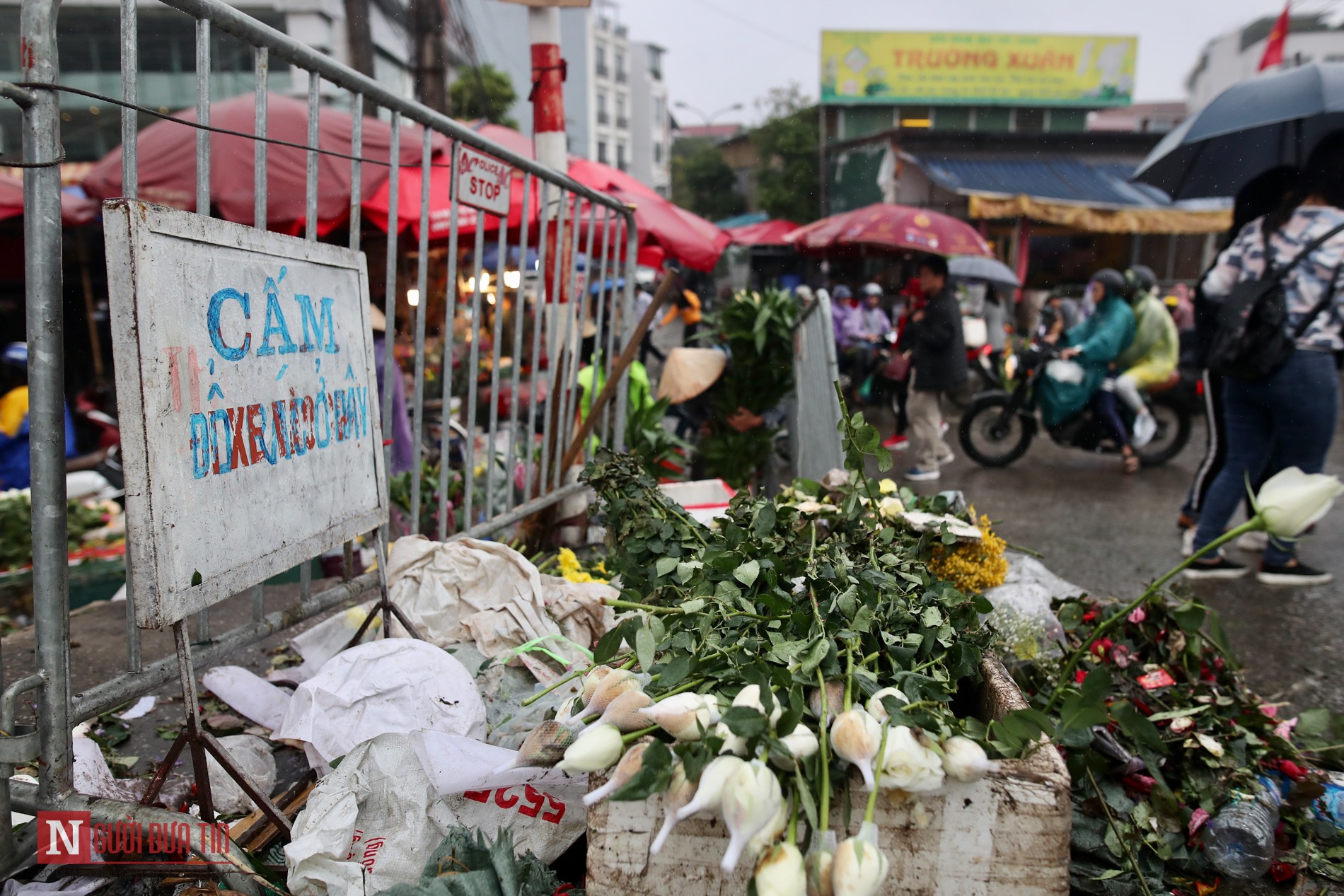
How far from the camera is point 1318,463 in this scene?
382 centimetres

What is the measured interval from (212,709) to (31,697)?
1.88ft

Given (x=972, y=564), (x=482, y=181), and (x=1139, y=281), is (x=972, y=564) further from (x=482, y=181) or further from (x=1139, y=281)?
(x=1139, y=281)

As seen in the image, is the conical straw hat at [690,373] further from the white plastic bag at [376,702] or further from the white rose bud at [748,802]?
the white rose bud at [748,802]

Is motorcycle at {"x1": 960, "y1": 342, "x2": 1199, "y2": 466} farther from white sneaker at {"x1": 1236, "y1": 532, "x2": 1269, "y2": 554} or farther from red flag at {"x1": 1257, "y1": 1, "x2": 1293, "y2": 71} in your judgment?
white sneaker at {"x1": 1236, "y1": 532, "x2": 1269, "y2": 554}

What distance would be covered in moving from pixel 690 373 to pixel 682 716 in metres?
4.06

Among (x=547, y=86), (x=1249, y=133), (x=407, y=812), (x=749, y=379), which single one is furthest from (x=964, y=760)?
(x=1249, y=133)

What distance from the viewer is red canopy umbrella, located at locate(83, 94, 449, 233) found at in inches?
182

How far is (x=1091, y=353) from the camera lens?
7.29 metres

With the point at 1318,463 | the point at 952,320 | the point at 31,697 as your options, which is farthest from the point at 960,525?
the point at 952,320

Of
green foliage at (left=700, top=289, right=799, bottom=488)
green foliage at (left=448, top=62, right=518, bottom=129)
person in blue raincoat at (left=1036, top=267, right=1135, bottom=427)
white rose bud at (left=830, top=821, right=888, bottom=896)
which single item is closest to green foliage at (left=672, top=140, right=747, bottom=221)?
green foliage at (left=448, top=62, right=518, bottom=129)

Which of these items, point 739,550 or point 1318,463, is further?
point 1318,463

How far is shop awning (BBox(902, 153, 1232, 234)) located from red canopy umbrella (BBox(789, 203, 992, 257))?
6.62m

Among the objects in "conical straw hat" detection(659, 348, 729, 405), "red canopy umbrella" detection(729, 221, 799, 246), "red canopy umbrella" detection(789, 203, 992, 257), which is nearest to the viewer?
"conical straw hat" detection(659, 348, 729, 405)

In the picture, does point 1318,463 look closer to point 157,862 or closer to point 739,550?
point 739,550
